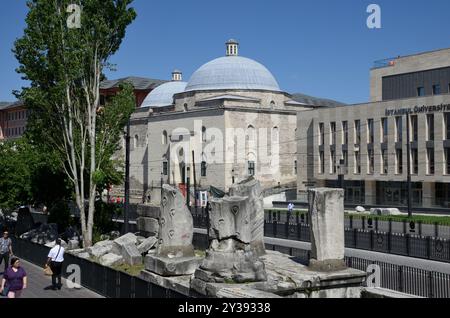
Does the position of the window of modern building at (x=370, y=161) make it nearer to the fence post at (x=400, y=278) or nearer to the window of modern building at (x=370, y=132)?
the window of modern building at (x=370, y=132)

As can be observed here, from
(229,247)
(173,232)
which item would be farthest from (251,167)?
(229,247)

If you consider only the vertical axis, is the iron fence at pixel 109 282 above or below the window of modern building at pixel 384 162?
below

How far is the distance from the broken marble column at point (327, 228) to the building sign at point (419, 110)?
3531 cm

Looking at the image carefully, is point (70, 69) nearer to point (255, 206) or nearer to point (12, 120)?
point (255, 206)

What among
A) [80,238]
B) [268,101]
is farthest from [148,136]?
[80,238]

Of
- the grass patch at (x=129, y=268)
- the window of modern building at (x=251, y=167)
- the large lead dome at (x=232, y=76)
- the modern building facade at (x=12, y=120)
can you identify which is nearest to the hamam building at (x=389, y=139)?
the window of modern building at (x=251, y=167)

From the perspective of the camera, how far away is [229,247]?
1280cm

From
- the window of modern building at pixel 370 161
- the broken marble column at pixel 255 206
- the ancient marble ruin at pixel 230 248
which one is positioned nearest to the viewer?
the ancient marble ruin at pixel 230 248

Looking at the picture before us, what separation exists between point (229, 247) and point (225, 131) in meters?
45.1

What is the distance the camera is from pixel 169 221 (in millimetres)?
16031

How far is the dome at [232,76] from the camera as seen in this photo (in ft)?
206

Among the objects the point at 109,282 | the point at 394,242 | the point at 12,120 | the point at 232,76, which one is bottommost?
the point at 394,242

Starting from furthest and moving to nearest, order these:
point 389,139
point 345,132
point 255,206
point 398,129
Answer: point 345,132 < point 389,139 < point 398,129 < point 255,206

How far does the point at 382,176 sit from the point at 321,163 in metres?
7.97
